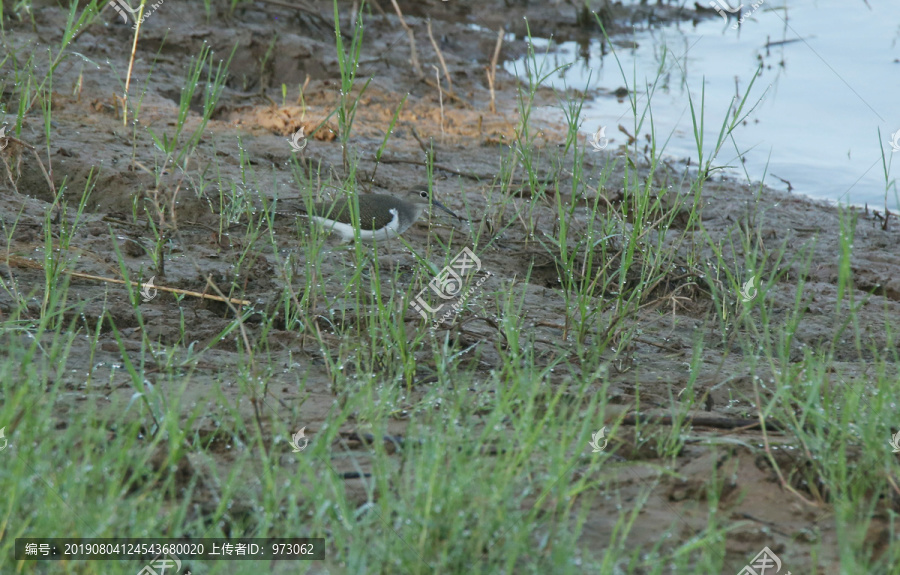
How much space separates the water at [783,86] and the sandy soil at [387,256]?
75 cm

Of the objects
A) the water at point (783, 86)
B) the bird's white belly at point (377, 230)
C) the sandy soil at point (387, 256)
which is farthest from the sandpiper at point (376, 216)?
the water at point (783, 86)

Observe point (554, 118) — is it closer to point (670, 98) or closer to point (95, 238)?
point (670, 98)

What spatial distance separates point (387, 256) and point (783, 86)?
6.50 metres

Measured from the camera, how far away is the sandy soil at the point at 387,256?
2.71 metres

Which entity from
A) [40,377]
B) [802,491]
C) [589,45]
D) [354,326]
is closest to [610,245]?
[354,326]

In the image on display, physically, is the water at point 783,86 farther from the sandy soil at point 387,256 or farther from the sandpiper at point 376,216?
the sandpiper at point 376,216

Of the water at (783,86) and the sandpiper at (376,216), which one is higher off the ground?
the water at (783,86)

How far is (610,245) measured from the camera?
5023mm

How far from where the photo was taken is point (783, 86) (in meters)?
9.65

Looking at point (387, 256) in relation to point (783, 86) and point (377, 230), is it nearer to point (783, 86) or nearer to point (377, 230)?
point (377, 230)

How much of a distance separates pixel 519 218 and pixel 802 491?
2.99m

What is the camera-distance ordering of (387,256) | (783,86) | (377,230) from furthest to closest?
1. (783,86)
2. (387,256)
3. (377,230)

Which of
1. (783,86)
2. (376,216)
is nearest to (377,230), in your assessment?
(376,216)

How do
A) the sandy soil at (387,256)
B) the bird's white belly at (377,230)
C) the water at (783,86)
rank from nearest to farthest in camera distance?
the sandy soil at (387,256)
the bird's white belly at (377,230)
the water at (783,86)
